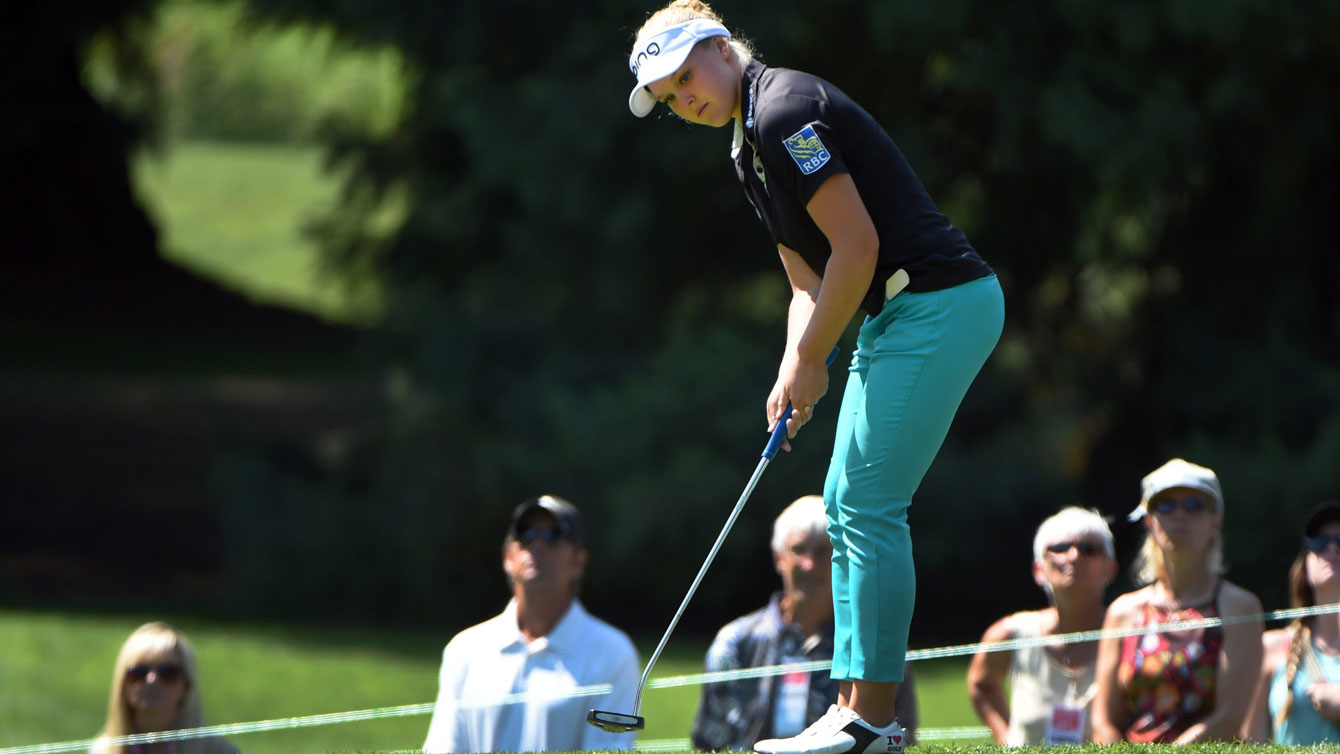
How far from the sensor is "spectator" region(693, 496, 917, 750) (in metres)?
5.37

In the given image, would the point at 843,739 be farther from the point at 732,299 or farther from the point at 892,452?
the point at 732,299

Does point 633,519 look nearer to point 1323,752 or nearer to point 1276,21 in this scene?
point 1276,21

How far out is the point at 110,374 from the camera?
26016mm

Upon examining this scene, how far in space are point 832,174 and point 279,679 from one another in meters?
10.1

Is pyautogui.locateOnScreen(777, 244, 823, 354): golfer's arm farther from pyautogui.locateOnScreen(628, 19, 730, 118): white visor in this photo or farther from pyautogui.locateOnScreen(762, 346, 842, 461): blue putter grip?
pyautogui.locateOnScreen(628, 19, 730, 118): white visor

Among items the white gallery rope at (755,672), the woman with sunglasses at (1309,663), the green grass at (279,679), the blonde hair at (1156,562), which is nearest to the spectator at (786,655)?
the white gallery rope at (755,672)

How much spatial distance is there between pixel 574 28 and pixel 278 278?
2613 cm

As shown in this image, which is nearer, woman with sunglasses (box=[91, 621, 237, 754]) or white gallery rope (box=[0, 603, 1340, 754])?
white gallery rope (box=[0, 603, 1340, 754])

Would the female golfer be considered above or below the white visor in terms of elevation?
below

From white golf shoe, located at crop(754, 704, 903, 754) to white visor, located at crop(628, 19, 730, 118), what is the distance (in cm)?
147

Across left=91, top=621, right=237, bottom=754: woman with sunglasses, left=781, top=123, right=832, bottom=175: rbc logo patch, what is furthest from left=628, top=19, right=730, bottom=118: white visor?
left=91, top=621, right=237, bottom=754: woman with sunglasses

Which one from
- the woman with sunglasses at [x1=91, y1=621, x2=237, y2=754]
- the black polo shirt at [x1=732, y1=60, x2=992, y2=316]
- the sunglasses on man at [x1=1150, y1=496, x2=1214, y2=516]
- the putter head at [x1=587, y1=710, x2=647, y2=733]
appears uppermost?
the black polo shirt at [x1=732, y1=60, x2=992, y2=316]

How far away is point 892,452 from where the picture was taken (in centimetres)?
382

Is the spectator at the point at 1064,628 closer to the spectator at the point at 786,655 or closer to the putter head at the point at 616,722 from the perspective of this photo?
the spectator at the point at 786,655
